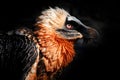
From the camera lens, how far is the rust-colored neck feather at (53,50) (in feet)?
5.27

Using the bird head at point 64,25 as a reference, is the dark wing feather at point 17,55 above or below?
below

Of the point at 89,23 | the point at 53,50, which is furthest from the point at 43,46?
the point at 89,23

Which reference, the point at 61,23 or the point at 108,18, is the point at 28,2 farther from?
the point at 108,18

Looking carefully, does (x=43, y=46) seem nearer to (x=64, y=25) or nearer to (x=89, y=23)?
(x=64, y=25)

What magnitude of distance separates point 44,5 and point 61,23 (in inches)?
6.0

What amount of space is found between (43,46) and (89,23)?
0.29 meters

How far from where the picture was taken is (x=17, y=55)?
1585 mm

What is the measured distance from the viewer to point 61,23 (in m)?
1.67

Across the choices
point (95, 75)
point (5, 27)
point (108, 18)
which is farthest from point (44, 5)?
point (95, 75)

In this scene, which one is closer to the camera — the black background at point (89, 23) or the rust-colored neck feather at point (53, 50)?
the rust-colored neck feather at point (53, 50)

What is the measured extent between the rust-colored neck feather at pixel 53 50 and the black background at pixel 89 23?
0.09 m

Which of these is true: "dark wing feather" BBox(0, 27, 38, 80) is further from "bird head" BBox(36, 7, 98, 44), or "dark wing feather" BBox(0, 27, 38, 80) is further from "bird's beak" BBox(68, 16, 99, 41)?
"bird's beak" BBox(68, 16, 99, 41)

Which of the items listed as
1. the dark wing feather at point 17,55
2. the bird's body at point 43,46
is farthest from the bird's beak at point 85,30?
the dark wing feather at point 17,55

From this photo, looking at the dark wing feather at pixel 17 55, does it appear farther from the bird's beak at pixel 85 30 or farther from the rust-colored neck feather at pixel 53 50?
the bird's beak at pixel 85 30
